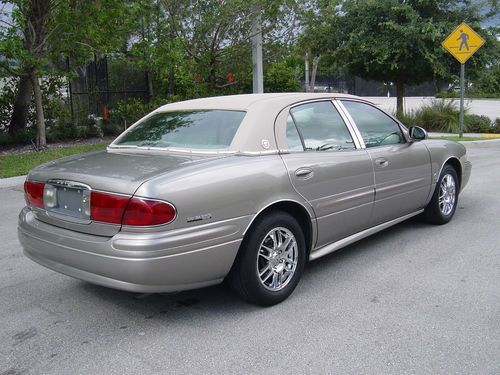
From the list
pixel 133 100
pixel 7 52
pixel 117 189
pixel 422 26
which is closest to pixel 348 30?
pixel 422 26

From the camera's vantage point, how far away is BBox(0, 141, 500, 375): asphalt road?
3.15 metres

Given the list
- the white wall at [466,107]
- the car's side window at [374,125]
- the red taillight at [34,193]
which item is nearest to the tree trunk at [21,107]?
the white wall at [466,107]

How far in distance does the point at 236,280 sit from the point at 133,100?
12445mm

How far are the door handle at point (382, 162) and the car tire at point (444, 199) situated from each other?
44.6 inches

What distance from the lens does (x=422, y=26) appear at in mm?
15664

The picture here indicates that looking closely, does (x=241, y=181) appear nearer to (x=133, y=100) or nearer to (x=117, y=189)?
(x=117, y=189)

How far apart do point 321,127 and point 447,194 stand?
7.34 ft

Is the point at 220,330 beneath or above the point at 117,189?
beneath

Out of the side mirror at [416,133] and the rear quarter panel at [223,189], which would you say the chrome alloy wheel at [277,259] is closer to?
the rear quarter panel at [223,189]

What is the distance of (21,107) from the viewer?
1323 centimetres

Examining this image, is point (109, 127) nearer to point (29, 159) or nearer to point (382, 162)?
point (29, 159)

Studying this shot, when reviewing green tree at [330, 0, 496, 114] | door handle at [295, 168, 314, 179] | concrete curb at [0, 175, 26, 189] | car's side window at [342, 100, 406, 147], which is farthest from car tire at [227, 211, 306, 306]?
green tree at [330, 0, 496, 114]

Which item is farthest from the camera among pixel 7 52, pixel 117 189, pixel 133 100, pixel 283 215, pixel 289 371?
pixel 133 100

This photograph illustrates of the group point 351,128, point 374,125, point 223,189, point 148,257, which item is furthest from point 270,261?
point 374,125
